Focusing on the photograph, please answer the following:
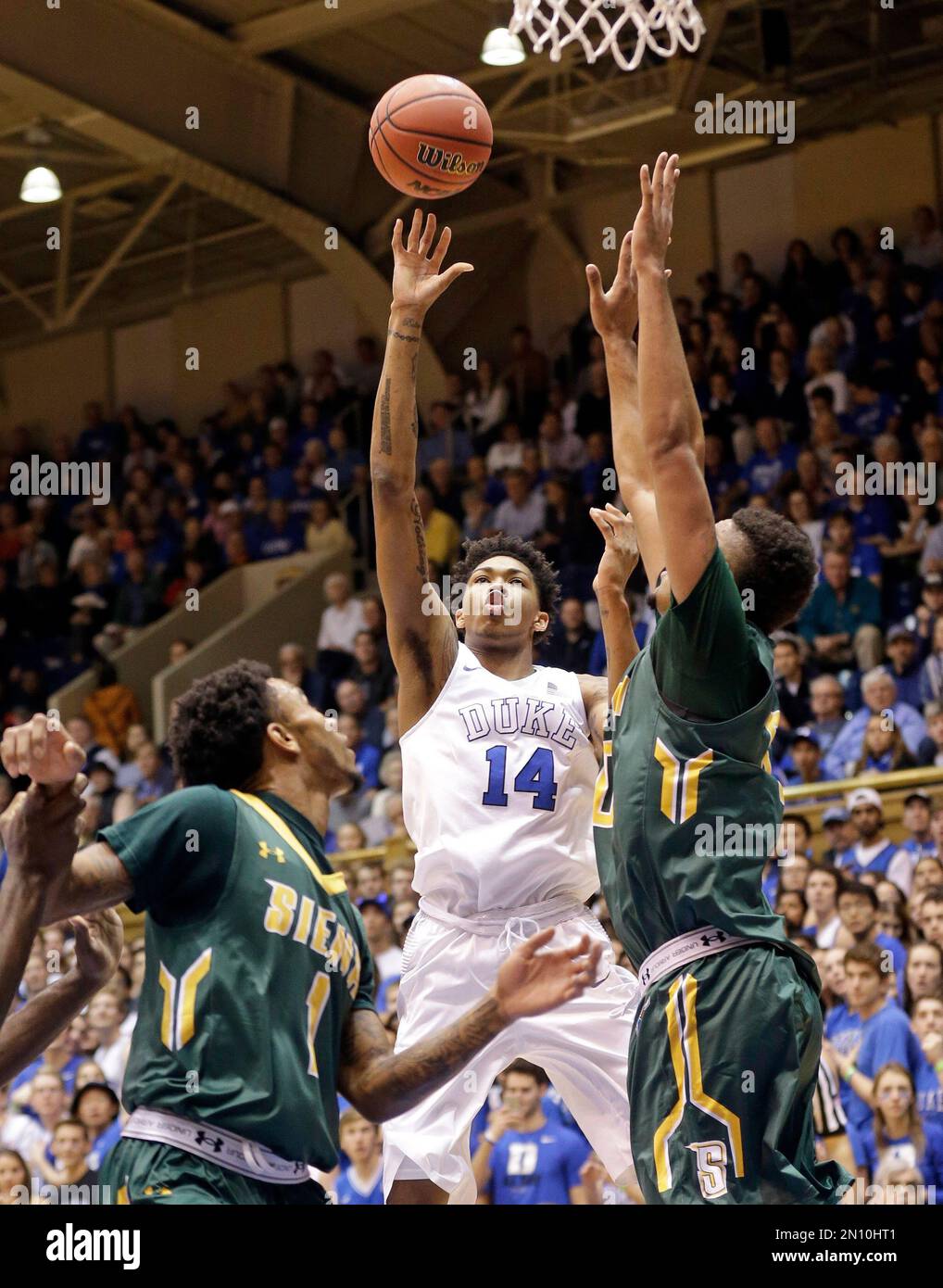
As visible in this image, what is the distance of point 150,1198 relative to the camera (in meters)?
3.54

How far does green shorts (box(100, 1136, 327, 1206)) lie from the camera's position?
3.54 meters

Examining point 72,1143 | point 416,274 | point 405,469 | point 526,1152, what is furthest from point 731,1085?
point 72,1143

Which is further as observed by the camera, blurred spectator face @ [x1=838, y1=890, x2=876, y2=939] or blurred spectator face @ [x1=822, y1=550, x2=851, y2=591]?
blurred spectator face @ [x1=822, y1=550, x2=851, y2=591]

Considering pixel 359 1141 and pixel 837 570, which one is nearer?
pixel 359 1141

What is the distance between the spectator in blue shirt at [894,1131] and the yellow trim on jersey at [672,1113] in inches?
145

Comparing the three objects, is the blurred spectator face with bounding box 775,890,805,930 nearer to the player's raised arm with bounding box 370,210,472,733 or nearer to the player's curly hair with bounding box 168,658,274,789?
the player's raised arm with bounding box 370,210,472,733

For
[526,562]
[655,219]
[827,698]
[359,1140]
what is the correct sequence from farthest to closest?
[827,698] → [359,1140] → [526,562] → [655,219]

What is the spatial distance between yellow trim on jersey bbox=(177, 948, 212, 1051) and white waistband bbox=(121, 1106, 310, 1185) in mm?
149

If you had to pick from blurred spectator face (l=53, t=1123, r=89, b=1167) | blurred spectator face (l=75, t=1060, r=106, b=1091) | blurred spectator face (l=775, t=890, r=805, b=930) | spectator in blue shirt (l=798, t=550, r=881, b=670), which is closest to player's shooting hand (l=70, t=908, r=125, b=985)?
blurred spectator face (l=775, t=890, r=805, b=930)

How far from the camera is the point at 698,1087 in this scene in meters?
4.07

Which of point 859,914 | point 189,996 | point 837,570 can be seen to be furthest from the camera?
point 837,570

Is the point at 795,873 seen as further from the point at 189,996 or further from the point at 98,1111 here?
the point at 189,996

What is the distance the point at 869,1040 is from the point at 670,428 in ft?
15.1
